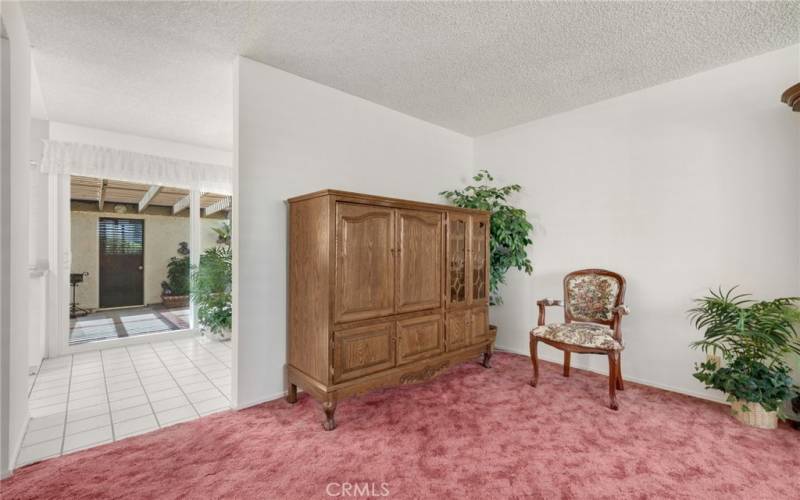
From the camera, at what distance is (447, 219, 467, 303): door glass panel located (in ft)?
10.0

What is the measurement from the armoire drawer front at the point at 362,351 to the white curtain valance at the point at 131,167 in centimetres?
344

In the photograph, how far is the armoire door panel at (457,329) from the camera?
3.02m

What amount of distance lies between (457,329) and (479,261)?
2.27ft

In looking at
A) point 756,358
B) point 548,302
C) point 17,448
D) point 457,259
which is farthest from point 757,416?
point 17,448

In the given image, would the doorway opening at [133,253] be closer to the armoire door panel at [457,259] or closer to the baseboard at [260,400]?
the baseboard at [260,400]

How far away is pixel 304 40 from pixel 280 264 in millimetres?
1612

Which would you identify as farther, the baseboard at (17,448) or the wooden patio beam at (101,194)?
the wooden patio beam at (101,194)

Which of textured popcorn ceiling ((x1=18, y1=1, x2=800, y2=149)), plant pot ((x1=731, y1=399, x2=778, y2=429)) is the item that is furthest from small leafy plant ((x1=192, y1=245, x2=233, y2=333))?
plant pot ((x1=731, y1=399, x2=778, y2=429))

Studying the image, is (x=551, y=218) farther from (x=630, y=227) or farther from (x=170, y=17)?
(x=170, y=17)

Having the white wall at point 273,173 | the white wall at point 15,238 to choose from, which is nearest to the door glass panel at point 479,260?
the white wall at point 273,173

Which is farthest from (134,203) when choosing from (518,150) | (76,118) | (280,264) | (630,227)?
(630,227)

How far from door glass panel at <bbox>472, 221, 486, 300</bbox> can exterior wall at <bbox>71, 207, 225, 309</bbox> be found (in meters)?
3.64

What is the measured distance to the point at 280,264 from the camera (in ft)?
9.07

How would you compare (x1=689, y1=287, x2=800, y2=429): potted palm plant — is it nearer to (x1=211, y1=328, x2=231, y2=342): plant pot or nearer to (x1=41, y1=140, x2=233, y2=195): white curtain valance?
(x1=211, y1=328, x2=231, y2=342): plant pot
